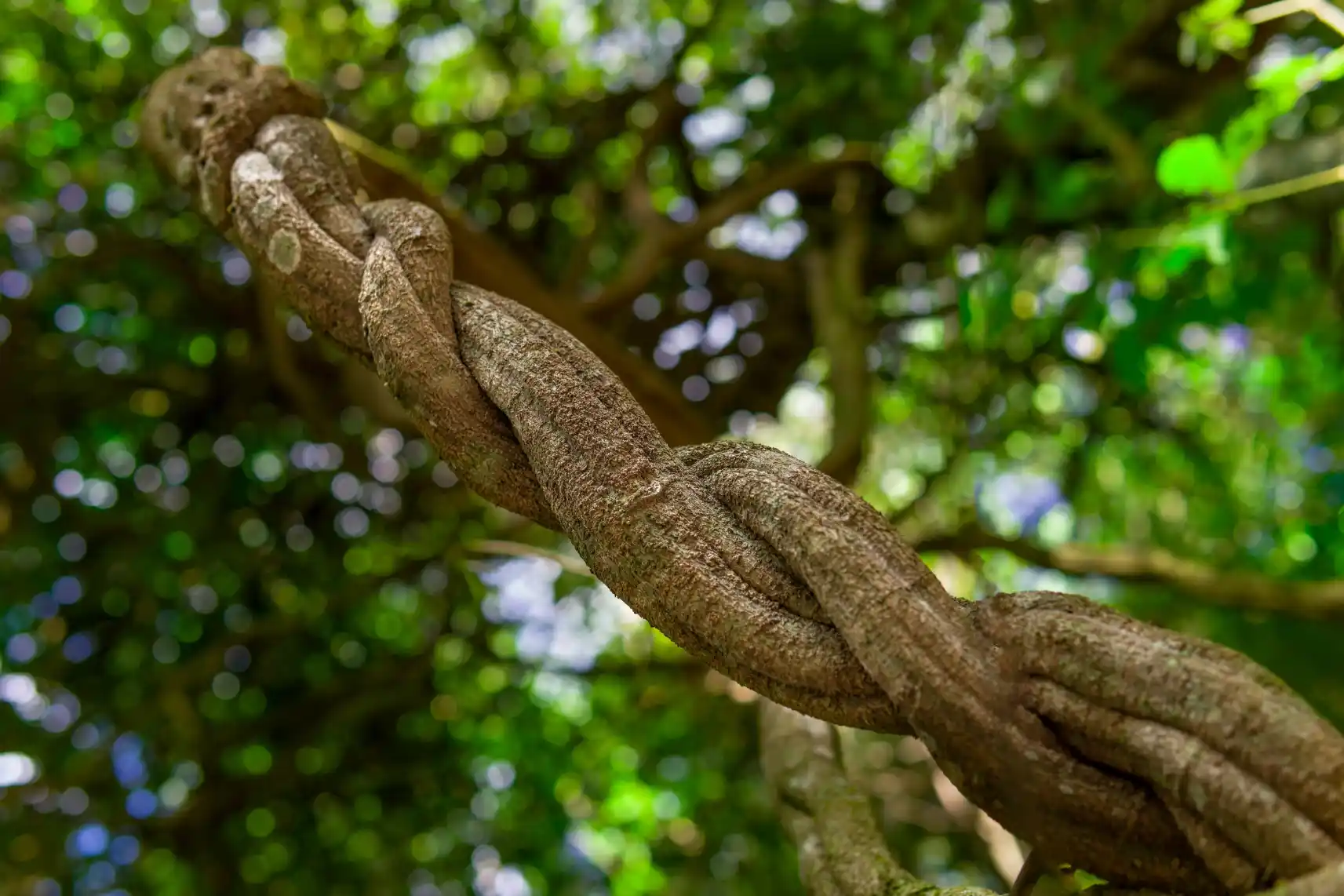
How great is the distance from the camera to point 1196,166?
122 centimetres

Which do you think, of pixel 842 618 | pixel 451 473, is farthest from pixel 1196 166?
pixel 451 473

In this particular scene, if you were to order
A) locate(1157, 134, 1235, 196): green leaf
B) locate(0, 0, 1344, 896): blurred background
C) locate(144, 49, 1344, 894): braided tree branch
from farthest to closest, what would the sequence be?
locate(0, 0, 1344, 896): blurred background < locate(1157, 134, 1235, 196): green leaf < locate(144, 49, 1344, 894): braided tree branch

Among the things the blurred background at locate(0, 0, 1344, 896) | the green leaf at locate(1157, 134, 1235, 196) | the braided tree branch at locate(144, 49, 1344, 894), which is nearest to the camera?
the braided tree branch at locate(144, 49, 1344, 894)

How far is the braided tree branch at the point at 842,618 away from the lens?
543 millimetres

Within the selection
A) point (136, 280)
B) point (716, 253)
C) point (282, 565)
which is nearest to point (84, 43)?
point (136, 280)

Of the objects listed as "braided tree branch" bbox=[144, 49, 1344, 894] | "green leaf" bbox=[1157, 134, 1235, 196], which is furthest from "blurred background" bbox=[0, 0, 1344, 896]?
"braided tree branch" bbox=[144, 49, 1344, 894]

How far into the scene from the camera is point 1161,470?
3.01 m

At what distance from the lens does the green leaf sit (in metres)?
1.21

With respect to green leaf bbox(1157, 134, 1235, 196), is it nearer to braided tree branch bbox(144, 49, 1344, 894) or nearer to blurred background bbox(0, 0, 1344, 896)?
blurred background bbox(0, 0, 1344, 896)

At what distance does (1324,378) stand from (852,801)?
167cm

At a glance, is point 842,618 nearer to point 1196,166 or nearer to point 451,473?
point 1196,166

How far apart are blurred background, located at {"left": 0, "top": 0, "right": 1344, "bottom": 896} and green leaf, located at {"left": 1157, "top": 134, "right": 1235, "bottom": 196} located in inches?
25.9

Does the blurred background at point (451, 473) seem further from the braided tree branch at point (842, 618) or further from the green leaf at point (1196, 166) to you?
the braided tree branch at point (842, 618)

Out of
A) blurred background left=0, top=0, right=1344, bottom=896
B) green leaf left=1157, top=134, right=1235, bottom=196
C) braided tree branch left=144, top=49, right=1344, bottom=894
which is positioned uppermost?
green leaf left=1157, top=134, right=1235, bottom=196
